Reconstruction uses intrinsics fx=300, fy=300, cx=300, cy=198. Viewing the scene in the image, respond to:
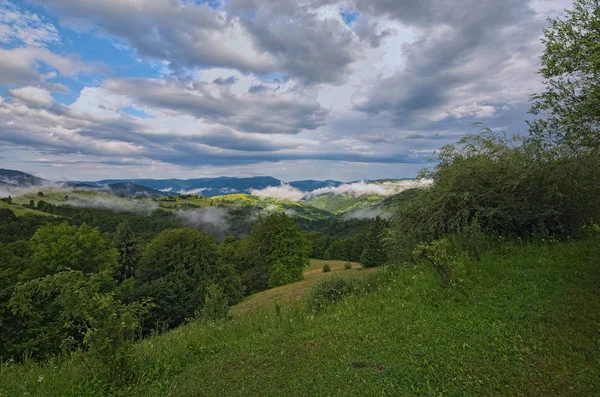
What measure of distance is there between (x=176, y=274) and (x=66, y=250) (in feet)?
37.5

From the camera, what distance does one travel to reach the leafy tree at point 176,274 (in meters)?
31.2

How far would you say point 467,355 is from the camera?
5105 mm

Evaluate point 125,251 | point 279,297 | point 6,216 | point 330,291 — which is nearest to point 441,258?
point 330,291

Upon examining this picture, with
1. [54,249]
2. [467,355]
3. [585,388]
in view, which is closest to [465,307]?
[467,355]

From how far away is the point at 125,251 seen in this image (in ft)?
165

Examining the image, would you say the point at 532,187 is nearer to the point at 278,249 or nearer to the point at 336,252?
the point at 278,249

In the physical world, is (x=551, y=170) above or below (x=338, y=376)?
above

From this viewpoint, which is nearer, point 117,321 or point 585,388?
point 585,388

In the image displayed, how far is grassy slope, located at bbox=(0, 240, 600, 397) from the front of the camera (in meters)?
4.56

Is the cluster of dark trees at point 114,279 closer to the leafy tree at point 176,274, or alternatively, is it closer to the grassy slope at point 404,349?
the leafy tree at point 176,274

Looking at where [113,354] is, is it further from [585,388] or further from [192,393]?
[585,388]

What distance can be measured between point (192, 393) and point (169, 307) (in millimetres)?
30419

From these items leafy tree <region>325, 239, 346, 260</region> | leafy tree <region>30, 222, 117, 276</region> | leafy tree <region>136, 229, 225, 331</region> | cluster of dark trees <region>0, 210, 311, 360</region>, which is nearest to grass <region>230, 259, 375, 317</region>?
cluster of dark trees <region>0, 210, 311, 360</region>

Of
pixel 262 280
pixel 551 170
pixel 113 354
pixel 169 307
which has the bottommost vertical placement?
pixel 262 280
